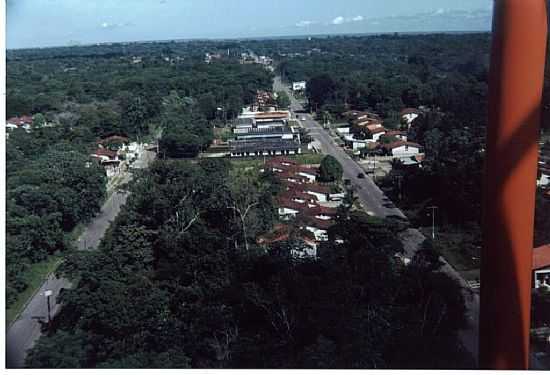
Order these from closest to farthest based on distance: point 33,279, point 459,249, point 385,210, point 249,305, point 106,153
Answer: point 249,305 → point 33,279 → point 459,249 → point 385,210 → point 106,153

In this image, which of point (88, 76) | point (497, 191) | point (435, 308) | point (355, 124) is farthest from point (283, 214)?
point (88, 76)

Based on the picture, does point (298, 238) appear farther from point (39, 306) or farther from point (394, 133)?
point (394, 133)

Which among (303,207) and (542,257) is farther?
(303,207)

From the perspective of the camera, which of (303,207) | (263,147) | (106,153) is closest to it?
(303,207)

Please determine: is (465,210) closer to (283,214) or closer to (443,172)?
(443,172)

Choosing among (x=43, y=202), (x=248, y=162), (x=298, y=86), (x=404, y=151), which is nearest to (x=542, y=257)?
(x=43, y=202)
